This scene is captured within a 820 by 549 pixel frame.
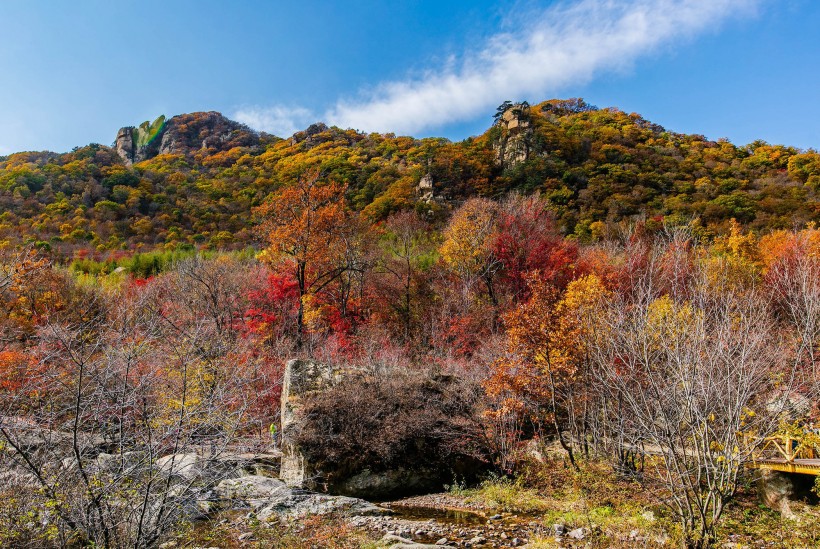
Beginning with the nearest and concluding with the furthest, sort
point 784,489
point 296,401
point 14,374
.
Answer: point 14,374 < point 784,489 < point 296,401

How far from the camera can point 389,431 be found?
14641mm

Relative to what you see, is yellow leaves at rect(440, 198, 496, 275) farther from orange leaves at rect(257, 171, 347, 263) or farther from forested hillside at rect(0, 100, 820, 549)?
orange leaves at rect(257, 171, 347, 263)

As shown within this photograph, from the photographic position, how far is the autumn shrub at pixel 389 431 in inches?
559

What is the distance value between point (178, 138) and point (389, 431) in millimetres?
73208

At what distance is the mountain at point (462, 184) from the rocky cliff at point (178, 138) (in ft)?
33.5

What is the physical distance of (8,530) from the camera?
17.4 feet

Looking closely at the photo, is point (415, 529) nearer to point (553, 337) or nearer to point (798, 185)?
point (553, 337)

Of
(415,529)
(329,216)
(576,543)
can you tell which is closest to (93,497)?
(415,529)

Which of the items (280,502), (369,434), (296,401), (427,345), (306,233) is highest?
(306,233)

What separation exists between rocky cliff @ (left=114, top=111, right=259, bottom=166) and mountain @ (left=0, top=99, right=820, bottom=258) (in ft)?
33.5

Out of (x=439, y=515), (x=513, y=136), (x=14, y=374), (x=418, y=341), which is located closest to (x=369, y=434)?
(x=439, y=515)

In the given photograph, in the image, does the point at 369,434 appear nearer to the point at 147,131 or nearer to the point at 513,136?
the point at 513,136

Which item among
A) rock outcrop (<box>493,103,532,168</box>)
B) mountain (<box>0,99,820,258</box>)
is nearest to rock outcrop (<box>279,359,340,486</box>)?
mountain (<box>0,99,820,258</box>)

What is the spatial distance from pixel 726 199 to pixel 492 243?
23.2 m
